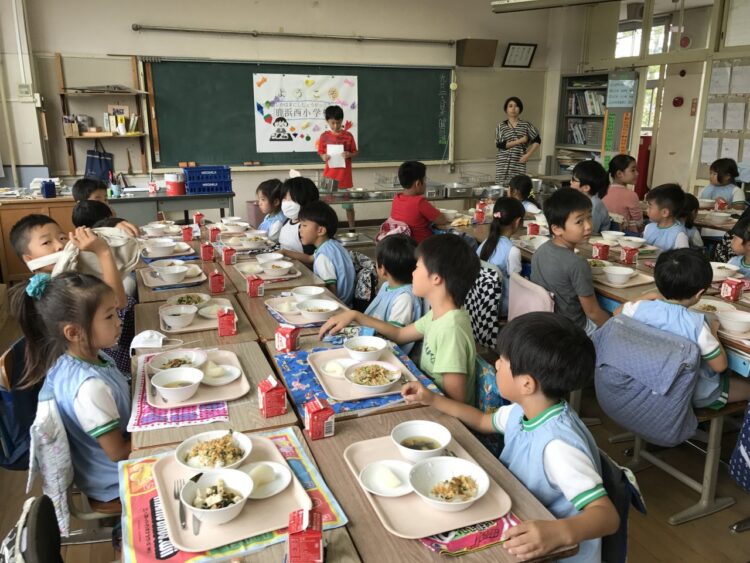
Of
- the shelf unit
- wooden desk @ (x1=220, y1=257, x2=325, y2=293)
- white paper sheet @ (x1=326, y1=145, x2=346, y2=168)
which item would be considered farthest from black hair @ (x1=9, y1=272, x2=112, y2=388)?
the shelf unit

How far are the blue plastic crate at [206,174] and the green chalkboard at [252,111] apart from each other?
156 cm

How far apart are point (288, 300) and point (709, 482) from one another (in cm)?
190

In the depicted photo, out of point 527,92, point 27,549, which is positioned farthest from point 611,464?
point 527,92

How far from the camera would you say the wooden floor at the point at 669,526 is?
2.15 meters

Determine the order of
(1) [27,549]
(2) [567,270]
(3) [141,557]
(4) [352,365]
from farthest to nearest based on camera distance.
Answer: (2) [567,270]
(4) [352,365]
(3) [141,557]
(1) [27,549]

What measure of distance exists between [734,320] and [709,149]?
5.33 metres

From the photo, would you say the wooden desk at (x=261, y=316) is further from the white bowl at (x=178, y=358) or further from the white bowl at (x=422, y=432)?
the white bowl at (x=422, y=432)

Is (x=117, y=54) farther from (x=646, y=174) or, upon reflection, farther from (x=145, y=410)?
(x=646, y=174)

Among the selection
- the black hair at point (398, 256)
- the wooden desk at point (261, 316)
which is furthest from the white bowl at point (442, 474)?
the black hair at point (398, 256)

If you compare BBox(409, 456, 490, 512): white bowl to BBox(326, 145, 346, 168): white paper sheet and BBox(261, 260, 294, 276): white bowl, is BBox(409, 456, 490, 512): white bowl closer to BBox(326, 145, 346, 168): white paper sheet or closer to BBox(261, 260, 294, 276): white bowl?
BBox(261, 260, 294, 276): white bowl

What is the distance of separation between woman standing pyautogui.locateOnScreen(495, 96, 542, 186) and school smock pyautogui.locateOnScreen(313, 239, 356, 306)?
3.93 metres

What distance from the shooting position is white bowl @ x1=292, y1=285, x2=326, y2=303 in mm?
2469

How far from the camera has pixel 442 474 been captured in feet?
4.14

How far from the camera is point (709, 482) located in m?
2.35
